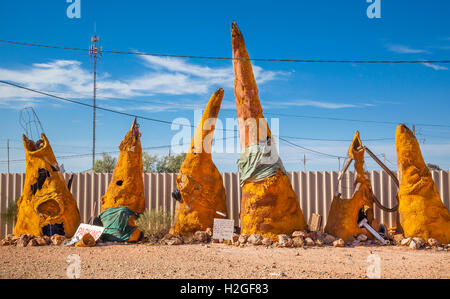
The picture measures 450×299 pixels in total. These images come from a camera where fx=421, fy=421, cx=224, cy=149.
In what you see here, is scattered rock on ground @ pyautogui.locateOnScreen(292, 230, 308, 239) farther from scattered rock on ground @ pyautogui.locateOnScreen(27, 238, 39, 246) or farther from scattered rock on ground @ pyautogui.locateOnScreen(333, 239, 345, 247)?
scattered rock on ground @ pyautogui.locateOnScreen(27, 238, 39, 246)

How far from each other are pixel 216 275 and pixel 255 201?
9.84ft

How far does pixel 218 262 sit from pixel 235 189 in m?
4.43

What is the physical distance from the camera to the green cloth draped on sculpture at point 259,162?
8.60 m

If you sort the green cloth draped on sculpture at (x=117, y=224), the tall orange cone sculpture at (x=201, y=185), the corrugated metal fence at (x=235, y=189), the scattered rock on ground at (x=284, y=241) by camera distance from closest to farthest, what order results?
the scattered rock on ground at (x=284, y=241), the green cloth draped on sculpture at (x=117, y=224), the tall orange cone sculpture at (x=201, y=185), the corrugated metal fence at (x=235, y=189)

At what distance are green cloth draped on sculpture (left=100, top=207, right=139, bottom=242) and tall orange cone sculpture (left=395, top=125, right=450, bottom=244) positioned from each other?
5.74 metres

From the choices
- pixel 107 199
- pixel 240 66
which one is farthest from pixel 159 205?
pixel 240 66

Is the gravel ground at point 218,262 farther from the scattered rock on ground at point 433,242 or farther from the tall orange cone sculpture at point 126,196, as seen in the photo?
the tall orange cone sculpture at point 126,196

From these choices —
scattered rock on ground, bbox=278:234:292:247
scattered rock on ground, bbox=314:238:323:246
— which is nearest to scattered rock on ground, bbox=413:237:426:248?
scattered rock on ground, bbox=314:238:323:246

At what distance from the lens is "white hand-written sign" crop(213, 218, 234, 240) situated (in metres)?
8.54

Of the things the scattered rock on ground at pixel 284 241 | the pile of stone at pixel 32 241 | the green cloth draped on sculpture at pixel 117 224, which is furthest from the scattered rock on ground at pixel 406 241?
the pile of stone at pixel 32 241

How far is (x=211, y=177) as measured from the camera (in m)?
9.25

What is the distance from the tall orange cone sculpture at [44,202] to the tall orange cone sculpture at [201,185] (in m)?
2.40

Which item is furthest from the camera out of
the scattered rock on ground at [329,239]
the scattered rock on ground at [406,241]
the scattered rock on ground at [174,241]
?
the scattered rock on ground at [174,241]

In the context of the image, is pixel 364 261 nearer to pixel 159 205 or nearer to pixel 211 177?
pixel 211 177
